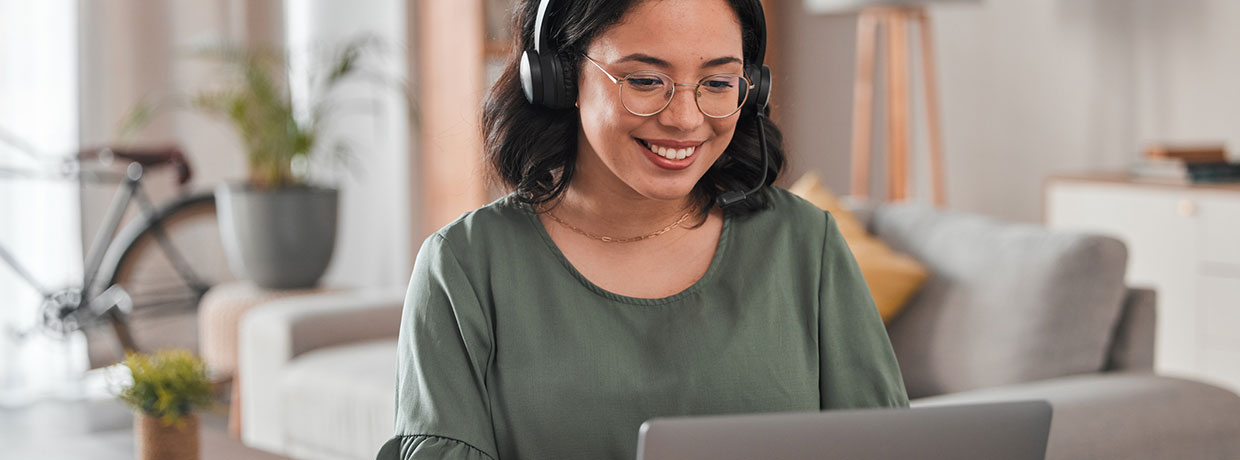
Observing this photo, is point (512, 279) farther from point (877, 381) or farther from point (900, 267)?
point (900, 267)

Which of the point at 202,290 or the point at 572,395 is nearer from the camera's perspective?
the point at 572,395

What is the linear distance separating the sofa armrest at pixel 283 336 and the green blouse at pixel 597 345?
1326 millimetres

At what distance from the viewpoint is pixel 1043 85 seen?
386 cm

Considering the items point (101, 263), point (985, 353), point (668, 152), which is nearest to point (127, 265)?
point (101, 263)

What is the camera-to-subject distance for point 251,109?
347 centimetres

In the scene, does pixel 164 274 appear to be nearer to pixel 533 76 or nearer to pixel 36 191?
pixel 36 191

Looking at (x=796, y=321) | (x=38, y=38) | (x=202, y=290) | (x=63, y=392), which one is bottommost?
(x=63, y=392)

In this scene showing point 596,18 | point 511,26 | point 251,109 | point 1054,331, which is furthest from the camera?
point 251,109

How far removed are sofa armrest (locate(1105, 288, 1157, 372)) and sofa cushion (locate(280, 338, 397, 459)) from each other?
50.5 inches

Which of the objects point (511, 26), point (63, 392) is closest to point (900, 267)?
point (511, 26)

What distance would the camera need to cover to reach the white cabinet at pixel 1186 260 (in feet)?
9.35

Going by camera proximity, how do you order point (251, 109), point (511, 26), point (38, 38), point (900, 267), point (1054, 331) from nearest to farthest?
1. point (511, 26)
2. point (1054, 331)
3. point (900, 267)
4. point (251, 109)
5. point (38, 38)

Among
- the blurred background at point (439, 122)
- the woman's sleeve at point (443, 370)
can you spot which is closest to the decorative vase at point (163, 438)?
the woman's sleeve at point (443, 370)

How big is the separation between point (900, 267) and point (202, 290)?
97.8 inches
